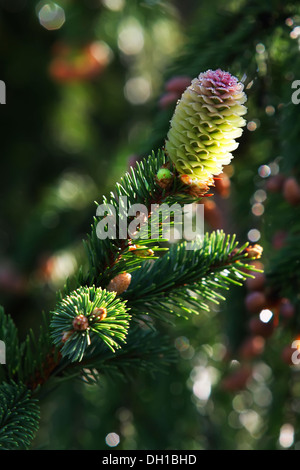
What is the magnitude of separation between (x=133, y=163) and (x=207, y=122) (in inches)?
15.1

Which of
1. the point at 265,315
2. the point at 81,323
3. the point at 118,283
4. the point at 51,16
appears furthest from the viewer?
the point at 51,16

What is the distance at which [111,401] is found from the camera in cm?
175

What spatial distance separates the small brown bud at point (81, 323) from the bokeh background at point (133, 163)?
0.43m

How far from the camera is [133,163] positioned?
106 cm

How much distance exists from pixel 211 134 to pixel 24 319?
161cm

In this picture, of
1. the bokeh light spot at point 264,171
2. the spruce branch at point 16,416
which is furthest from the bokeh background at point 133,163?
the spruce branch at point 16,416

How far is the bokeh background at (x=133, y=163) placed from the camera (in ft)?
3.78

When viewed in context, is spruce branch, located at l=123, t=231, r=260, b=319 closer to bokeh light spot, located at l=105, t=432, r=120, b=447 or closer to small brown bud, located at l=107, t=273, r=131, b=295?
small brown bud, located at l=107, t=273, r=131, b=295

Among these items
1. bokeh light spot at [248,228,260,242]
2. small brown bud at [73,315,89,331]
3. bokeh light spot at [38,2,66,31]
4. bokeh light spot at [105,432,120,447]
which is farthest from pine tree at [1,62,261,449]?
bokeh light spot at [38,2,66,31]

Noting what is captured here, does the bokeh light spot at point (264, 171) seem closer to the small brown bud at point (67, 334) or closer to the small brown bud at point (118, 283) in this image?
the small brown bud at point (118, 283)

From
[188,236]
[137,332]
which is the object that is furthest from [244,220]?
[137,332]

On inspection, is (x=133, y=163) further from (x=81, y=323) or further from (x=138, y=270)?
(x=81, y=323)

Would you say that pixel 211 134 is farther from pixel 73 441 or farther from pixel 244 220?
pixel 73 441

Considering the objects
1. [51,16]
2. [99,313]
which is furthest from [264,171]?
[51,16]
